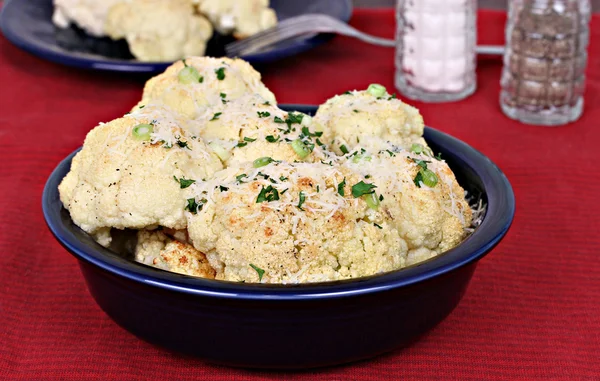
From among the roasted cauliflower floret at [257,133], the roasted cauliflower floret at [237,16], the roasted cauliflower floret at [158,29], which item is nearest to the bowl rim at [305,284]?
the roasted cauliflower floret at [257,133]

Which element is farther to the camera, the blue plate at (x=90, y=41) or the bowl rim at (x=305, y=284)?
the blue plate at (x=90, y=41)

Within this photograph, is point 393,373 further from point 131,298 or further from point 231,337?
point 131,298

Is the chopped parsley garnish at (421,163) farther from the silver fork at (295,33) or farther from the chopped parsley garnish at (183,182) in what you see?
the silver fork at (295,33)

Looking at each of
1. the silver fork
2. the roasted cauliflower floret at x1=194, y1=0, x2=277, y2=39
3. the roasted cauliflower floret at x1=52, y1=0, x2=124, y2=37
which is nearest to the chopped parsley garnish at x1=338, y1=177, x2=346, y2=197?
the silver fork

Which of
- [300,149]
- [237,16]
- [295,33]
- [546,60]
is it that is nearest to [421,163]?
[300,149]

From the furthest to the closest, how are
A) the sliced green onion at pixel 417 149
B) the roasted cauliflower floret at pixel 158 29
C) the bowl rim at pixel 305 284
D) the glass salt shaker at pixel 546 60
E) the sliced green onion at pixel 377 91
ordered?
1. the roasted cauliflower floret at pixel 158 29
2. the glass salt shaker at pixel 546 60
3. the sliced green onion at pixel 377 91
4. the sliced green onion at pixel 417 149
5. the bowl rim at pixel 305 284

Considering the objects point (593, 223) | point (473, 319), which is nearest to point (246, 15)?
point (593, 223)

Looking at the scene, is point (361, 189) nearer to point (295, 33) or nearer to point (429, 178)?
point (429, 178)
